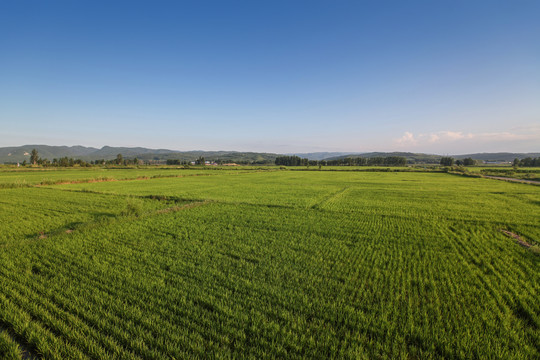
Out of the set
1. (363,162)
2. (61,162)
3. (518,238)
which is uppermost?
(363,162)

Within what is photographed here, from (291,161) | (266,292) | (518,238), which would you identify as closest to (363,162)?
(291,161)

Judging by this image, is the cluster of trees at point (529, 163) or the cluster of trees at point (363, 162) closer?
the cluster of trees at point (529, 163)

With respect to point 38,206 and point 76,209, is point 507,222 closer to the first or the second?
point 76,209

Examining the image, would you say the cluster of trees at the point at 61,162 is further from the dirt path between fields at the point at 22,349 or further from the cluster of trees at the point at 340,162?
the dirt path between fields at the point at 22,349

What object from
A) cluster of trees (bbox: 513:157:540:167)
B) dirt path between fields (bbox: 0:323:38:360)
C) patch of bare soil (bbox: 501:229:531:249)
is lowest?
patch of bare soil (bbox: 501:229:531:249)

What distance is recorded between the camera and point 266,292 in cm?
675

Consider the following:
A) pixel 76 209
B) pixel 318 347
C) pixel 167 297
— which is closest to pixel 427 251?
pixel 318 347

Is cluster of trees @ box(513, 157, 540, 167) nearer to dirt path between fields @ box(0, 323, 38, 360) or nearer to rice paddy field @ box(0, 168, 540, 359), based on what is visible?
rice paddy field @ box(0, 168, 540, 359)

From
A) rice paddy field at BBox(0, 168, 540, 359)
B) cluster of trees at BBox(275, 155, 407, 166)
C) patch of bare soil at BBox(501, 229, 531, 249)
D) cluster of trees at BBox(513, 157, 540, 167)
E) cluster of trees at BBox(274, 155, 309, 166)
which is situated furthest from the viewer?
cluster of trees at BBox(274, 155, 309, 166)

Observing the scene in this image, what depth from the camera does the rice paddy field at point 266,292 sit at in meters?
4.81

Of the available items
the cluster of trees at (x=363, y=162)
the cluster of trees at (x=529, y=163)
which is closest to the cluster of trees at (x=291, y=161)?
the cluster of trees at (x=363, y=162)

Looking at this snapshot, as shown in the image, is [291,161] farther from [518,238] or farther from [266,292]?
[266,292]

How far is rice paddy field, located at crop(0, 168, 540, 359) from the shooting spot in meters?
4.81

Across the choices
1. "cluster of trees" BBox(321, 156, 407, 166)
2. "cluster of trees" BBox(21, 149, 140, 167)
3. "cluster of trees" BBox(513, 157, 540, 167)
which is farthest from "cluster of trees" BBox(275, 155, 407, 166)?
"cluster of trees" BBox(21, 149, 140, 167)
